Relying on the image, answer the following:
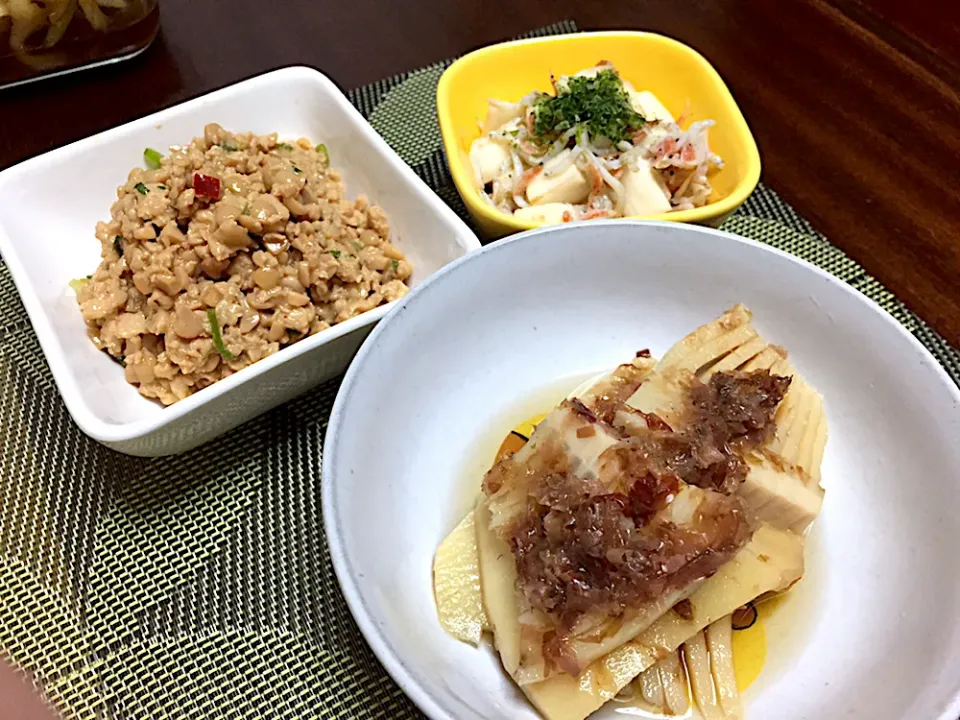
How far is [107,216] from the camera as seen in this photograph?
170 cm

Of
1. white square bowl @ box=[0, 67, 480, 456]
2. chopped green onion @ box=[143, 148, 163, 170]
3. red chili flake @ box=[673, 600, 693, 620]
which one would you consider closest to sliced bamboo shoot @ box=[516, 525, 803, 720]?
red chili flake @ box=[673, 600, 693, 620]

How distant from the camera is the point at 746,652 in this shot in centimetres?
123

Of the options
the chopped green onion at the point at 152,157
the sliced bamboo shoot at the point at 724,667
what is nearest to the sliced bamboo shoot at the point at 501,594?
the sliced bamboo shoot at the point at 724,667

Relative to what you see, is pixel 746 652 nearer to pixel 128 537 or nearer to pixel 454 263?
pixel 454 263

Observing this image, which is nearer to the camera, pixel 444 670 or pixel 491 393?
pixel 444 670

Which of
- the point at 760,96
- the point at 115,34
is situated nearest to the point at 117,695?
the point at 115,34

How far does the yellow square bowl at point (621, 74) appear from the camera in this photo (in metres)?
1.76

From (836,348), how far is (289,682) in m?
1.16

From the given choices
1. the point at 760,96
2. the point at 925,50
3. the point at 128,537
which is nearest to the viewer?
the point at 128,537

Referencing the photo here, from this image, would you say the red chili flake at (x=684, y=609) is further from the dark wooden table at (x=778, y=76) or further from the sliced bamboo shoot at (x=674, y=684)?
the dark wooden table at (x=778, y=76)

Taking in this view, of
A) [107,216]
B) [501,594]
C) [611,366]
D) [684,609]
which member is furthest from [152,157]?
[684,609]

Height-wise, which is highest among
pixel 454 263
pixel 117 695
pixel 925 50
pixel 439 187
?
pixel 925 50

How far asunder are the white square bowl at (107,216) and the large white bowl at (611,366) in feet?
0.53

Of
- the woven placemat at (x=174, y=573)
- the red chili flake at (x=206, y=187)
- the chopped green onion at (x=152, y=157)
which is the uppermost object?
the red chili flake at (x=206, y=187)
